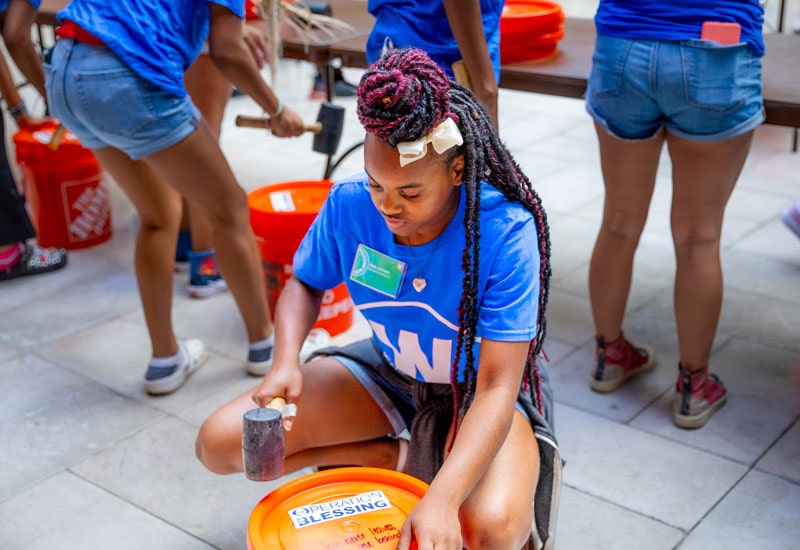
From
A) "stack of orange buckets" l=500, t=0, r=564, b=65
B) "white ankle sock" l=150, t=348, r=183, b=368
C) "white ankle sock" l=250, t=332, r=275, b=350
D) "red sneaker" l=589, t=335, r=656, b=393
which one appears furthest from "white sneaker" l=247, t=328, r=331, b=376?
"stack of orange buckets" l=500, t=0, r=564, b=65

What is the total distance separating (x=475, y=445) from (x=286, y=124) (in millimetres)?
→ 1536

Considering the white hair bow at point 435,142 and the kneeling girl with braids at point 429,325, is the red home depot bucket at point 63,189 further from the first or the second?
the white hair bow at point 435,142

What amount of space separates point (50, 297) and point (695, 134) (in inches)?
98.6

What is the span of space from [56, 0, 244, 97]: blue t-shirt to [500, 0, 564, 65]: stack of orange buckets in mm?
950

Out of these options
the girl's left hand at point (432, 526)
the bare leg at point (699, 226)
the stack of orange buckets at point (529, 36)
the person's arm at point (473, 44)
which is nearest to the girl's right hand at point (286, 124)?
the person's arm at point (473, 44)

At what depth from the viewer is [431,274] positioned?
1956mm

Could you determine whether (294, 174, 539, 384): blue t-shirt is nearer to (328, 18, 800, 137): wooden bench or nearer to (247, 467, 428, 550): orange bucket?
(247, 467, 428, 550): orange bucket

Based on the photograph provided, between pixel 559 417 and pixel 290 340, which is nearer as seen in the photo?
pixel 290 340

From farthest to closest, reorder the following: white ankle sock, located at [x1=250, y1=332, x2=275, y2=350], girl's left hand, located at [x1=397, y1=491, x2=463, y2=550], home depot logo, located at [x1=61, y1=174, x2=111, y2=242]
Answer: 1. home depot logo, located at [x1=61, y1=174, x2=111, y2=242]
2. white ankle sock, located at [x1=250, y1=332, x2=275, y2=350]
3. girl's left hand, located at [x1=397, y1=491, x2=463, y2=550]

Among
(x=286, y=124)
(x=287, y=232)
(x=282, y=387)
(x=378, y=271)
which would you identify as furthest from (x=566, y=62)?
(x=282, y=387)

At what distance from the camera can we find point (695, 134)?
2.60 m

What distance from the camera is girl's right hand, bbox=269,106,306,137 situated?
2986 mm

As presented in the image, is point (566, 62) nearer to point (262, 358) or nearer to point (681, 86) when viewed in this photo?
point (681, 86)

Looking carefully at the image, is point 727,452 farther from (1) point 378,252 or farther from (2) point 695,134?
(1) point 378,252
